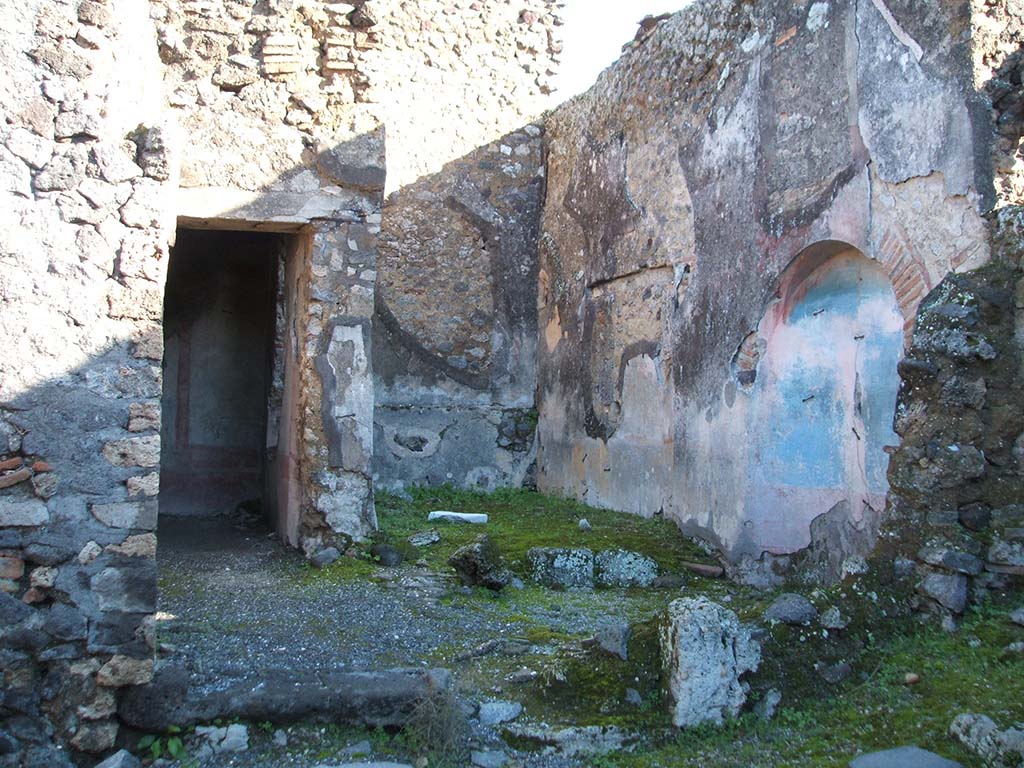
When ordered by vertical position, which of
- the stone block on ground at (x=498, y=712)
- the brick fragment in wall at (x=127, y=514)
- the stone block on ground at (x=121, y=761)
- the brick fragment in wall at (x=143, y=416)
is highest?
the brick fragment in wall at (x=143, y=416)

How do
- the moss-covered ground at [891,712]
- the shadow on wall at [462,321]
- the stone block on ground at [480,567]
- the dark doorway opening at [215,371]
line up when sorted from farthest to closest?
the shadow on wall at [462,321] < the dark doorway opening at [215,371] < the stone block on ground at [480,567] < the moss-covered ground at [891,712]

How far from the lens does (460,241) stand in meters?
9.23

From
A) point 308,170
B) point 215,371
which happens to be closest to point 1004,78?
point 308,170

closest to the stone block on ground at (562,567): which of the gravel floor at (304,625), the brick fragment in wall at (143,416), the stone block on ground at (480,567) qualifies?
the stone block on ground at (480,567)

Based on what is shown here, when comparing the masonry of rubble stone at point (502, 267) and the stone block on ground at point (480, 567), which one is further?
the stone block on ground at point (480, 567)

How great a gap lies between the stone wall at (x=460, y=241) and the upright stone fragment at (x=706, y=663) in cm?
549

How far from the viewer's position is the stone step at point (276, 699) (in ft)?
11.2

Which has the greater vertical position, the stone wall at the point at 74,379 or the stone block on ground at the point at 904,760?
the stone wall at the point at 74,379

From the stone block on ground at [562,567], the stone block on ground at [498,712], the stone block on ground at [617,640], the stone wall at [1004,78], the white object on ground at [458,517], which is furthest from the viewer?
the white object on ground at [458,517]

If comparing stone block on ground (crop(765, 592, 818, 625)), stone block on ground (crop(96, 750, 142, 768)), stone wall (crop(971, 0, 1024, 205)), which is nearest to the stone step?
stone block on ground (crop(96, 750, 142, 768))

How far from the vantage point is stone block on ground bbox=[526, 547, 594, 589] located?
228 inches

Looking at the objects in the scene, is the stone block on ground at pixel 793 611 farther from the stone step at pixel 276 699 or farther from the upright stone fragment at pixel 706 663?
the stone step at pixel 276 699

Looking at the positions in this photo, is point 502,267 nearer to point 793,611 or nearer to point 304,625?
point 304,625

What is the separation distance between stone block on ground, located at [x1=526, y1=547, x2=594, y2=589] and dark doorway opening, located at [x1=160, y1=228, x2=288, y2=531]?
332cm
